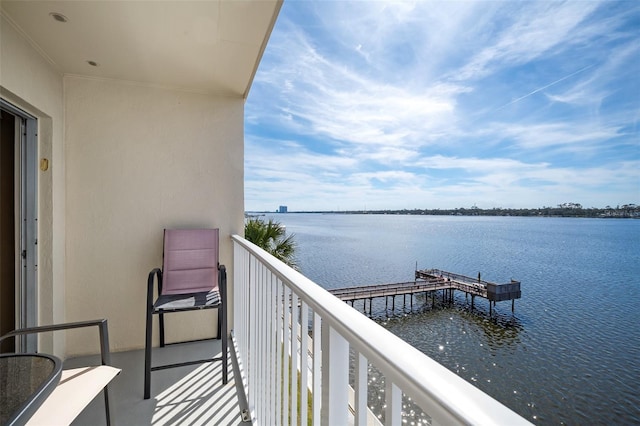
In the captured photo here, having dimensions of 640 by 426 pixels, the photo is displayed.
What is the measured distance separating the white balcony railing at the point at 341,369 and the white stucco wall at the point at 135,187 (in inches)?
64.3

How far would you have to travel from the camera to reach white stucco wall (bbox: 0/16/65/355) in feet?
6.92

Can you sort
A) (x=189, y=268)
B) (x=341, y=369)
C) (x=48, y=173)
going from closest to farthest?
(x=341, y=369), (x=48, y=173), (x=189, y=268)

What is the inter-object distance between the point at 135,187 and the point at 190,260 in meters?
0.88

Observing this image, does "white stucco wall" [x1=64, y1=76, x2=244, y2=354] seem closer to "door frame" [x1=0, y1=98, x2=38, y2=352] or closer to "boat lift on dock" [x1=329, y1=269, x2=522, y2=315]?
"door frame" [x1=0, y1=98, x2=38, y2=352]

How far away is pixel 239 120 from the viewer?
3137 mm

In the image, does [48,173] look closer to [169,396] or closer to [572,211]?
[169,396]

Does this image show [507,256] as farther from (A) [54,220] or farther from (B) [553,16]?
(A) [54,220]

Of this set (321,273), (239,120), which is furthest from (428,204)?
(239,120)

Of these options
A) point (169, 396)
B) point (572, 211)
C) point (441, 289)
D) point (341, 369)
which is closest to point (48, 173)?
point (169, 396)

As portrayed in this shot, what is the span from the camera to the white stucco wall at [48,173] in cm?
211

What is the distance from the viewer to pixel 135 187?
2834mm

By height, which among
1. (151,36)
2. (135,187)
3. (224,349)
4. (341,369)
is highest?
(151,36)

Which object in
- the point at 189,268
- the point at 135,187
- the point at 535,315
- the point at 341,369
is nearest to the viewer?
the point at 341,369

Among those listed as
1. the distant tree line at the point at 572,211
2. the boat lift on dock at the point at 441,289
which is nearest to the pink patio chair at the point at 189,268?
the boat lift on dock at the point at 441,289
